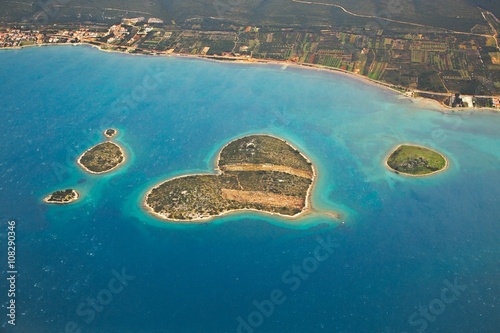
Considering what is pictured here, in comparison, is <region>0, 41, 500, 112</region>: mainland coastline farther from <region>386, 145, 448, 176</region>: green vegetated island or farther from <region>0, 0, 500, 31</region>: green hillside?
<region>386, 145, 448, 176</region>: green vegetated island

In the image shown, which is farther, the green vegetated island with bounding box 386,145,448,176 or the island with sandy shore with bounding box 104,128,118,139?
the island with sandy shore with bounding box 104,128,118,139

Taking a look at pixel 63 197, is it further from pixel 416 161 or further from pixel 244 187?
pixel 416 161

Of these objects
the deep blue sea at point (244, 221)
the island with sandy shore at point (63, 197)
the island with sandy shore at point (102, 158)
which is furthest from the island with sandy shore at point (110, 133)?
the island with sandy shore at point (63, 197)

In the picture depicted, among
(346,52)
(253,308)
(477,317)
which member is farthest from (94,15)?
(477,317)

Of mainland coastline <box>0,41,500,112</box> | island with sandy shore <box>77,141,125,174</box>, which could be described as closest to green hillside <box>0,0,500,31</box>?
mainland coastline <box>0,41,500,112</box>

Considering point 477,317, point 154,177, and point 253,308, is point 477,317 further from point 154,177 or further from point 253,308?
point 154,177

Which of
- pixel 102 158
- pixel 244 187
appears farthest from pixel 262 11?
pixel 244 187

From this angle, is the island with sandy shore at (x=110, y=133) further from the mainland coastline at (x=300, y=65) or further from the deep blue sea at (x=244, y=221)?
the mainland coastline at (x=300, y=65)
